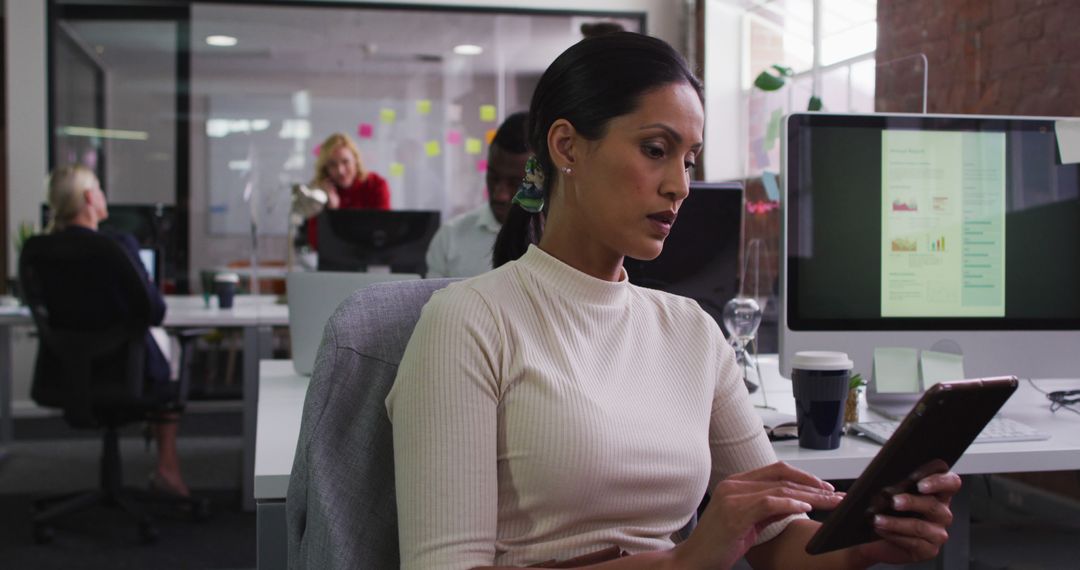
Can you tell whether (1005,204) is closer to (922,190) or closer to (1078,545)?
(922,190)

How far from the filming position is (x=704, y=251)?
2.07 m

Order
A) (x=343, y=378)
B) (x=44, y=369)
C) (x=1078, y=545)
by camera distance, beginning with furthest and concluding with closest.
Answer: (x=44, y=369), (x=1078, y=545), (x=343, y=378)

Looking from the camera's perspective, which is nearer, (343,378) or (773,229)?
(343,378)

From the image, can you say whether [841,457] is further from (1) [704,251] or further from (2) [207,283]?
(2) [207,283]

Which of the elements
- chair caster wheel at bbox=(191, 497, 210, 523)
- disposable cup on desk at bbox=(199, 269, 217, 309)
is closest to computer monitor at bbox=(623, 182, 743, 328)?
chair caster wheel at bbox=(191, 497, 210, 523)

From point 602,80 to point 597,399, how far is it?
0.32 metres

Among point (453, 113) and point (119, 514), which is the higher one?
point (453, 113)

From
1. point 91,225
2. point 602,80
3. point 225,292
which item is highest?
point 602,80

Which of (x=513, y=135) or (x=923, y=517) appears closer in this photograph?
(x=923, y=517)

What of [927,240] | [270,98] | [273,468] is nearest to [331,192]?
[270,98]

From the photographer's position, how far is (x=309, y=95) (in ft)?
19.0

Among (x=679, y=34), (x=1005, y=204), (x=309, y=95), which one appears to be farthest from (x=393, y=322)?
(x=679, y=34)

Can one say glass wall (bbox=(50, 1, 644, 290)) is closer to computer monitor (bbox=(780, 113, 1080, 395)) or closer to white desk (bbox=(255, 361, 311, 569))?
white desk (bbox=(255, 361, 311, 569))

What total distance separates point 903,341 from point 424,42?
4.62m
